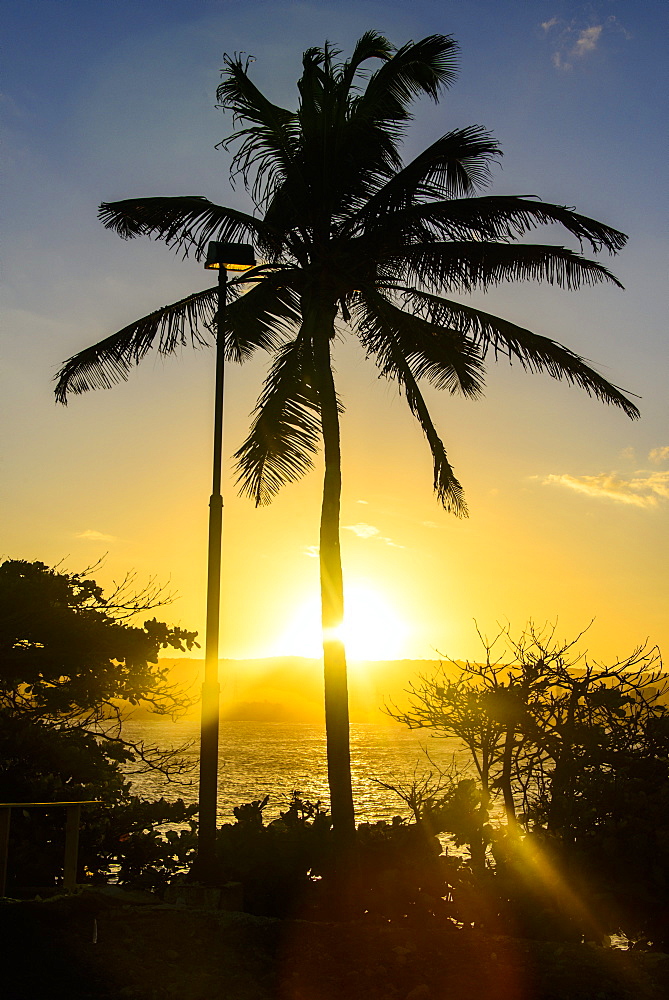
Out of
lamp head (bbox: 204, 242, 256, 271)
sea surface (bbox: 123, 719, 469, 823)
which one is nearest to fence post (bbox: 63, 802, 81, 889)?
lamp head (bbox: 204, 242, 256, 271)

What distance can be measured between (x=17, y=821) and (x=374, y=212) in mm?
10399

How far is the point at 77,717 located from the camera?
47.1 feet

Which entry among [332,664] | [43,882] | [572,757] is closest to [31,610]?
[43,882]

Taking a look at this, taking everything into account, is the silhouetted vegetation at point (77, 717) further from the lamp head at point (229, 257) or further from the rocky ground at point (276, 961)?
the lamp head at point (229, 257)

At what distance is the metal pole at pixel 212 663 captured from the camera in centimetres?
988

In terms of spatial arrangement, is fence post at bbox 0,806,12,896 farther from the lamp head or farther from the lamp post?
the lamp head

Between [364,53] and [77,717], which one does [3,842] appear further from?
[364,53]

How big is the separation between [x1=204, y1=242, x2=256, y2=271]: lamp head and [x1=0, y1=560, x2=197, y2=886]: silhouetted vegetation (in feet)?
19.3

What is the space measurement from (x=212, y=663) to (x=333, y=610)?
215 centimetres

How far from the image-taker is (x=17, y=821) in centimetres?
1188

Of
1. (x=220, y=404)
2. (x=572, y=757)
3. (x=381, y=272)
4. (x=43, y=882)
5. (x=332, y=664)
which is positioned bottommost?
(x=43, y=882)

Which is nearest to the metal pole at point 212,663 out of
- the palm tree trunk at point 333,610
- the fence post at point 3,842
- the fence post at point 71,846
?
the fence post at point 71,846

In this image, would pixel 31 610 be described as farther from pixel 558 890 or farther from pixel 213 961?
pixel 558 890

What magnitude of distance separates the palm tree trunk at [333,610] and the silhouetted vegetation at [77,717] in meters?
2.70
